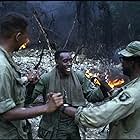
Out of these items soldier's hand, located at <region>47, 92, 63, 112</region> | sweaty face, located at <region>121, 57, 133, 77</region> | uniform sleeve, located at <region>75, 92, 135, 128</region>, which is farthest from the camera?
sweaty face, located at <region>121, 57, 133, 77</region>

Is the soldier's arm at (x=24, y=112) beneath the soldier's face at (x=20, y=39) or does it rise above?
beneath

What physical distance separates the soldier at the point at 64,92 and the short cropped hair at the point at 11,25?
162cm

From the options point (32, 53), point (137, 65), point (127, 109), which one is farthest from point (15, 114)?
point (32, 53)

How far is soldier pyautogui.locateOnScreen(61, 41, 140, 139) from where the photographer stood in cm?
321

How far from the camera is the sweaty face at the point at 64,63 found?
4.95 m

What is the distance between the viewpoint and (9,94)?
10.8 ft

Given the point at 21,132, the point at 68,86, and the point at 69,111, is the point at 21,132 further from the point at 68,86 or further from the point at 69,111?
the point at 68,86

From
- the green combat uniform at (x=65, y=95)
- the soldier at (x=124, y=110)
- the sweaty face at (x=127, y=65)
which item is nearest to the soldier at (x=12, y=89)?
the soldier at (x=124, y=110)

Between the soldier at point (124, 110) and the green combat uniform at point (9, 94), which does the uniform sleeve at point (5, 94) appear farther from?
the soldier at point (124, 110)

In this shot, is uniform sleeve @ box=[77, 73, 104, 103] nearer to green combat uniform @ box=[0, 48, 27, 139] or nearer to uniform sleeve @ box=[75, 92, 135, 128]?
green combat uniform @ box=[0, 48, 27, 139]

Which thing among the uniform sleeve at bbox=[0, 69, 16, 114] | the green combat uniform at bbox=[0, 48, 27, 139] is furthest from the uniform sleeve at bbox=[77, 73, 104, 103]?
the uniform sleeve at bbox=[0, 69, 16, 114]

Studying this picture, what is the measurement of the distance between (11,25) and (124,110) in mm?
1253

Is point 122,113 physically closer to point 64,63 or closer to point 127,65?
point 127,65

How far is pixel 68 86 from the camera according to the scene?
498 centimetres
